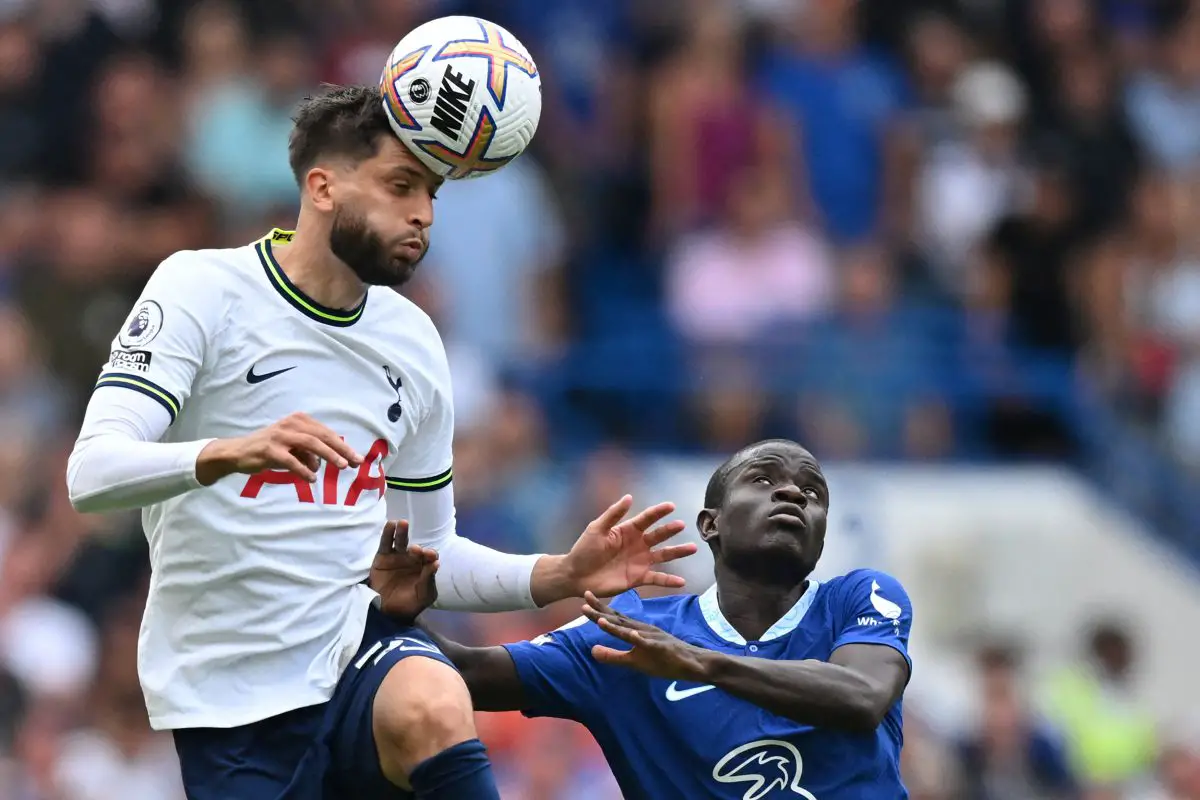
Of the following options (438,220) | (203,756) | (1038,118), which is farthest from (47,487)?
(1038,118)

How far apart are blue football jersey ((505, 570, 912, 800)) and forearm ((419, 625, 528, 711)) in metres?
0.04

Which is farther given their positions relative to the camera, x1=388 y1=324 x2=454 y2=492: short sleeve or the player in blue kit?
x1=388 y1=324 x2=454 y2=492: short sleeve

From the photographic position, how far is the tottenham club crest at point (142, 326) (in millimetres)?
5742

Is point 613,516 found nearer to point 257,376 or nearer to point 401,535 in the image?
point 401,535

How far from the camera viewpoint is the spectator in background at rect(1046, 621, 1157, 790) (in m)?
12.1

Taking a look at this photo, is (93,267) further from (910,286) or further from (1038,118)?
(1038,118)

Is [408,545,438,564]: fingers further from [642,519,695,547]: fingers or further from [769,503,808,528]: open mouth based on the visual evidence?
[769,503,808,528]: open mouth

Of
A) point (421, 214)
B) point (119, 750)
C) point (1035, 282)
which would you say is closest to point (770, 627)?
point (421, 214)

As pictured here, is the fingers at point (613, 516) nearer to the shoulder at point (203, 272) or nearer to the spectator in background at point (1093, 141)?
the shoulder at point (203, 272)

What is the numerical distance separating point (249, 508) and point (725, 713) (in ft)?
5.10

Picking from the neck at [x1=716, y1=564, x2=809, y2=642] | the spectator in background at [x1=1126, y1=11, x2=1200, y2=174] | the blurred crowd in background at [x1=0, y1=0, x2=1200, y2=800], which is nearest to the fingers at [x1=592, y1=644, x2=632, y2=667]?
the neck at [x1=716, y1=564, x2=809, y2=642]

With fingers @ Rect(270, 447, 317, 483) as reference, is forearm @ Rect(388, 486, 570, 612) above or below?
below

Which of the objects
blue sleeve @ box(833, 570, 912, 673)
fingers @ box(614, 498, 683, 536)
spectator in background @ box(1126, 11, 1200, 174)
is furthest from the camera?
spectator in background @ box(1126, 11, 1200, 174)

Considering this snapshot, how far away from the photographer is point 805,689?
20.0ft
